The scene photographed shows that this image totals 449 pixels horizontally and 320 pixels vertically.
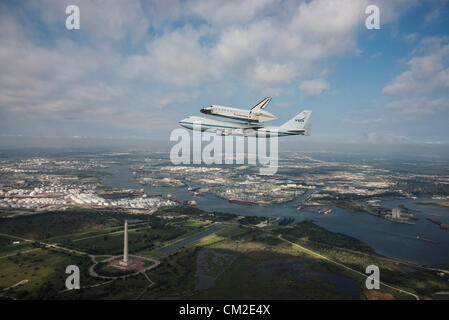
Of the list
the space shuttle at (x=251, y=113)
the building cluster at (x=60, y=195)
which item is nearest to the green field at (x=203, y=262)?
the building cluster at (x=60, y=195)

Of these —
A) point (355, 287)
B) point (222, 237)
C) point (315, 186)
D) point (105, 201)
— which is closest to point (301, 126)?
point (355, 287)

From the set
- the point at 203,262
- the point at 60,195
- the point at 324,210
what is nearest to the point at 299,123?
the point at 203,262

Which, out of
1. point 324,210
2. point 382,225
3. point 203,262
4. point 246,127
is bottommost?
point 382,225

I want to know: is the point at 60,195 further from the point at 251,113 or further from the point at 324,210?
the point at 251,113

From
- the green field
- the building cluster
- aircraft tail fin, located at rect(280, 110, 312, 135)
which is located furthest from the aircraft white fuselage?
the building cluster

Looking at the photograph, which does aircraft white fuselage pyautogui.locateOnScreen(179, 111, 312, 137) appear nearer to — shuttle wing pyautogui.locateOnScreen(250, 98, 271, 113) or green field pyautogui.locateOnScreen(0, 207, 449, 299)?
shuttle wing pyautogui.locateOnScreen(250, 98, 271, 113)
